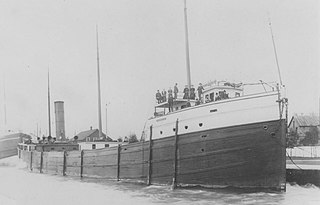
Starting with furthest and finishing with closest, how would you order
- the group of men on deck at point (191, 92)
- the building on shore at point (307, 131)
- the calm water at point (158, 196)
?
the building on shore at point (307, 131) < the group of men on deck at point (191, 92) < the calm water at point (158, 196)

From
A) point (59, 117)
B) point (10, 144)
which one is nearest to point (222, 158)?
point (59, 117)

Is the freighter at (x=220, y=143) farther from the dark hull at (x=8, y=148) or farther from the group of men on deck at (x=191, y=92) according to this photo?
the dark hull at (x=8, y=148)

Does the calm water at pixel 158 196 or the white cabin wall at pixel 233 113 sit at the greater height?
the white cabin wall at pixel 233 113

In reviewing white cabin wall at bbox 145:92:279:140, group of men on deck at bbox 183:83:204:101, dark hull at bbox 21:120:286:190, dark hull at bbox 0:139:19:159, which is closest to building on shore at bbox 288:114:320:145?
group of men on deck at bbox 183:83:204:101

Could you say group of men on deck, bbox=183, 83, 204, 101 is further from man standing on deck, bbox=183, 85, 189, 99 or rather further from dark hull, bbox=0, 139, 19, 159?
dark hull, bbox=0, 139, 19, 159

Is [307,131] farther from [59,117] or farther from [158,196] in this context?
[158,196]

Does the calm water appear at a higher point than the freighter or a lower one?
lower

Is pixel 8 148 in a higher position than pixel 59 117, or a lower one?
lower

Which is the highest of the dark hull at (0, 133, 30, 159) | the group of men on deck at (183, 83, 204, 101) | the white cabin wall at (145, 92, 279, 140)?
the group of men on deck at (183, 83, 204, 101)

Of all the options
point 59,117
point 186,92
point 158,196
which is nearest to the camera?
point 158,196

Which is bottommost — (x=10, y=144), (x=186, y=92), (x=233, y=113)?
(x=10, y=144)

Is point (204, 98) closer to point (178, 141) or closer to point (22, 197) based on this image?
point (178, 141)

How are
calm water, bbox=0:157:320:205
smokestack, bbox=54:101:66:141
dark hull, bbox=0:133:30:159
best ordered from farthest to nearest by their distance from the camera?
1. dark hull, bbox=0:133:30:159
2. smokestack, bbox=54:101:66:141
3. calm water, bbox=0:157:320:205

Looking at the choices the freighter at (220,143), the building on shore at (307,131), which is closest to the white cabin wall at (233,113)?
the freighter at (220,143)
